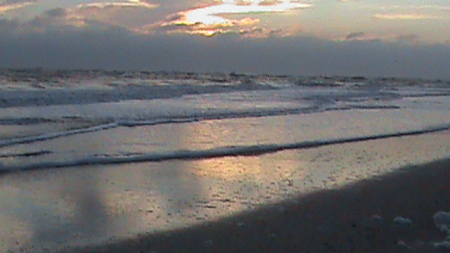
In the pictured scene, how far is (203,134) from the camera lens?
12.0 meters

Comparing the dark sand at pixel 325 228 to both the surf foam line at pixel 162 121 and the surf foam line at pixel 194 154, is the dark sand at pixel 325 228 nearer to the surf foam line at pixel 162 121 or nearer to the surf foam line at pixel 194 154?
the surf foam line at pixel 194 154

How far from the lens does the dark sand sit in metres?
5.02

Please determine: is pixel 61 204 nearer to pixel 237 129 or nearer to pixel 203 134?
pixel 203 134

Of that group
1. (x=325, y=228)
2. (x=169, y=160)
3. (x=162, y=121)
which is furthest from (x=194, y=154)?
(x=162, y=121)

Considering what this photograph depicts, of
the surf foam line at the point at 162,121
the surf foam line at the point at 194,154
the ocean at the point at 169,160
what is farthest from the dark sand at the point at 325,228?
the surf foam line at the point at 162,121

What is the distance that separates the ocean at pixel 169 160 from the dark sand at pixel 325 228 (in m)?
0.28

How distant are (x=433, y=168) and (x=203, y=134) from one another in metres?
5.00

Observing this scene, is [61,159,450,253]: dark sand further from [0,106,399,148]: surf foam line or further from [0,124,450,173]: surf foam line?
[0,106,399,148]: surf foam line

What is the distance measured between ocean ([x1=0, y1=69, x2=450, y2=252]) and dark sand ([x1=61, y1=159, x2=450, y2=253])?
0.28 m

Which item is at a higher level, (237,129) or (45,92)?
(45,92)

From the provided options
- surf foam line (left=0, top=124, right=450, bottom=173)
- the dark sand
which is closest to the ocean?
surf foam line (left=0, top=124, right=450, bottom=173)

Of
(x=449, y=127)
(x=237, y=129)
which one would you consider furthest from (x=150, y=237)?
(x=449, y=127)

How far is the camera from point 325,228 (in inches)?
218

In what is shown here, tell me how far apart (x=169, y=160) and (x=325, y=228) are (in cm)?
397
